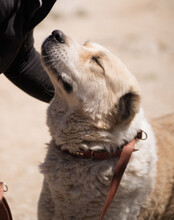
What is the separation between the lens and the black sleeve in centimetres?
280

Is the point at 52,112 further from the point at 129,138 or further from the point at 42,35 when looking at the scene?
the point at 42,35

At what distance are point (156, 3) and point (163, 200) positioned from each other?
12078 millimetres

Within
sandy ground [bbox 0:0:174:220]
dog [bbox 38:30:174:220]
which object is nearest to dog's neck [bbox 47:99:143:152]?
dog [bbox 38:30:174:220]

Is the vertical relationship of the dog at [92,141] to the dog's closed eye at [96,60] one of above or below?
below

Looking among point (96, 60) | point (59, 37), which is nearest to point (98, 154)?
point (96, 60)

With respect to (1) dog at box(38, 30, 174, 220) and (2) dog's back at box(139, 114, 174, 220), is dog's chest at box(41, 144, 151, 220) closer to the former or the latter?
(1) dog at box(38, 30, 174, 220)

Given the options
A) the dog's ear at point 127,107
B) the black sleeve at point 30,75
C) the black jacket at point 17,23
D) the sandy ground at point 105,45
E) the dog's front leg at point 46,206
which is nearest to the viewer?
the black jacket at point 17,23

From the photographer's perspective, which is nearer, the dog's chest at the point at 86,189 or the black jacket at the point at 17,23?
the black jacket at the point at 17,23

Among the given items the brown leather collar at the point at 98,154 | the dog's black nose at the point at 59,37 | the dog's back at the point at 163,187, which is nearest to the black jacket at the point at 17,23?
the dog's black nose at the point at 59,37

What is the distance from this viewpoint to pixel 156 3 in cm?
1341

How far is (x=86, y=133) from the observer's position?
243 cm

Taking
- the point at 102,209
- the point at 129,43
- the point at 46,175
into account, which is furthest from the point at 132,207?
the point at 129,43

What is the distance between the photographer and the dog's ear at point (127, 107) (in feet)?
7.84

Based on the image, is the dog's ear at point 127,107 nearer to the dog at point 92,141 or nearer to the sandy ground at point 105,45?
the dog at point 92,141
